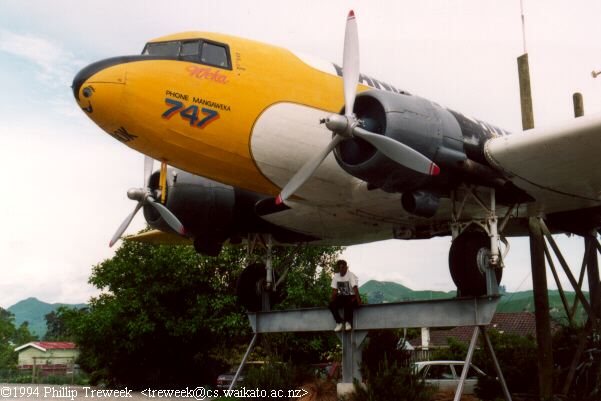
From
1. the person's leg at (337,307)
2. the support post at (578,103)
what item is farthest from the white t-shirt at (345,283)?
the support post at (578,103)

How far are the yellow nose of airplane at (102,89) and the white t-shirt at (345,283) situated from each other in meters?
4.69

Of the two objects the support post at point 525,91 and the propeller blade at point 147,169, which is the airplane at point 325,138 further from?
the support post at point 525,91

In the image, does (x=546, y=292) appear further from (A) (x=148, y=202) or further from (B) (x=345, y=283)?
(A) (x=148, y=202)

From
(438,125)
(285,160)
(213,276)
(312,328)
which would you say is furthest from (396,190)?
(213,276)

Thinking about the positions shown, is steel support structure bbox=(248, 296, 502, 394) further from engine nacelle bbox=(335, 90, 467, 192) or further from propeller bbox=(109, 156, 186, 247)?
propeller bbox=(109, 156, 186, 247)

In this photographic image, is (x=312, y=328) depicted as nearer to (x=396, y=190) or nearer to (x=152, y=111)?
(x=396, y=190)

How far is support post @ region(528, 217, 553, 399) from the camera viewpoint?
11.4 meters

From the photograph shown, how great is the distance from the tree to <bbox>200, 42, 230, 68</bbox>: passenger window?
15775 millimetres

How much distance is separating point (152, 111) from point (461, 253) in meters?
5.35

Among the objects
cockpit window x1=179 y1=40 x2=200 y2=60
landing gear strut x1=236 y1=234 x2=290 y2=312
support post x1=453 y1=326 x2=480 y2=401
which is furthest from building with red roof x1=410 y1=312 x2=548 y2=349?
cockpit window x1=179 y1=40 x2=200 y2=60

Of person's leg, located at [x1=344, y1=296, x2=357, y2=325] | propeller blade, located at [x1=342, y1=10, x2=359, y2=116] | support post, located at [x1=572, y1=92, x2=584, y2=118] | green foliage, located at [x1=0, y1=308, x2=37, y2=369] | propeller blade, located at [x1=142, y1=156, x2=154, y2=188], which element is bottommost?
green foliage, located at [x1=0, y1=308, x2=37, y2=369]

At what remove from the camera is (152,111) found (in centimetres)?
903

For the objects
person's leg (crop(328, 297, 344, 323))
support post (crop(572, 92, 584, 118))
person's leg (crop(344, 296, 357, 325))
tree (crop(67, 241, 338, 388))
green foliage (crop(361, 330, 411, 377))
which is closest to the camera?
person's leg (crop(344, 296, 357, 325))

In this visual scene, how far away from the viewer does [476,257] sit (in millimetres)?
9469
